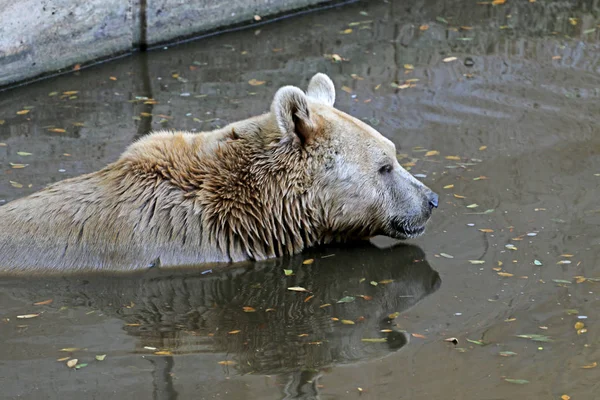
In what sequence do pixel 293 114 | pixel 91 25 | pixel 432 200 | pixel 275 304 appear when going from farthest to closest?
A: pixel 91 25 → pixel 432 200 → pixel 293 114 → pixel 275 304

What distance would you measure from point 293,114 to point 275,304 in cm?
136

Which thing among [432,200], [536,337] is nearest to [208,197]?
[432,200]

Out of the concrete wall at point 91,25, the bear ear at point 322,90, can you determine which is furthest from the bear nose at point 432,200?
the concrete wall at point 91,25

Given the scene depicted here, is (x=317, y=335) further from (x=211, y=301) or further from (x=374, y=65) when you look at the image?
(x=374, y=65)

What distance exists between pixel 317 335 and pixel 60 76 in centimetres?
613

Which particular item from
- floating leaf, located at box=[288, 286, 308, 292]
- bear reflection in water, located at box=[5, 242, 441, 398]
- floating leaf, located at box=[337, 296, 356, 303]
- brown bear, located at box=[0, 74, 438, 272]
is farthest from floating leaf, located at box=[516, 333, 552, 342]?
brown bear, located at box=[0, 74, 438, 272]

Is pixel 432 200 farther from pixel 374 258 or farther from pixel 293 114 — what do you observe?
pixel 293 114

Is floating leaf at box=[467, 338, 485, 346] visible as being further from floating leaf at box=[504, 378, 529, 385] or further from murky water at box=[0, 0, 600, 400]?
floating leaf at box=[504, 378, 529, 385]

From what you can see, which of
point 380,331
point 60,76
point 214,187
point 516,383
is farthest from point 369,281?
point 60,76

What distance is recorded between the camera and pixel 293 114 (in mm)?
6633

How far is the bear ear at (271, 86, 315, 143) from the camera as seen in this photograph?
6461 millimetres

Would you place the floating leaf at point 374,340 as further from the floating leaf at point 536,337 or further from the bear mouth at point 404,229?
the bear mouth at point 404,229

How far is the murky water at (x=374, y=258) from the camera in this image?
5.44 meters

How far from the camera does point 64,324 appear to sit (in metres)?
6.07
